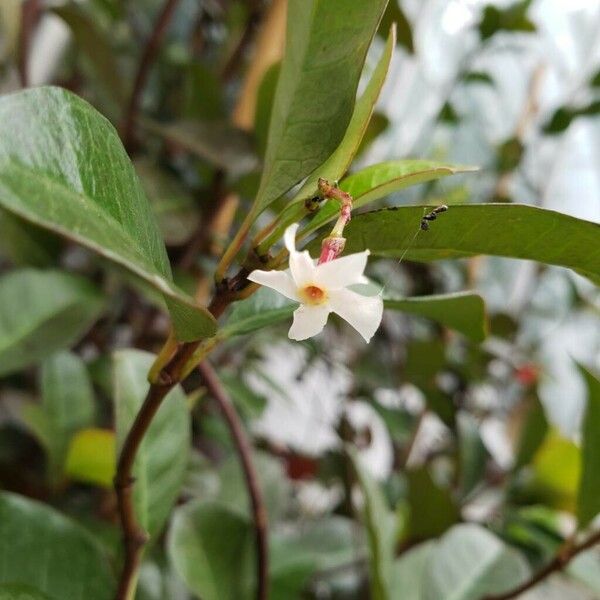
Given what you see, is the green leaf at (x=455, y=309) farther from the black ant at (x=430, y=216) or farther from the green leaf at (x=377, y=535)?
the green leaf at (x=377, y=535)

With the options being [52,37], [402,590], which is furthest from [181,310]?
[52,37]

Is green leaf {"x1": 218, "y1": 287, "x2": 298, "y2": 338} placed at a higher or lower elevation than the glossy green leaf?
higher

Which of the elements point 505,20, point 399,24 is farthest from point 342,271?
point 505,20

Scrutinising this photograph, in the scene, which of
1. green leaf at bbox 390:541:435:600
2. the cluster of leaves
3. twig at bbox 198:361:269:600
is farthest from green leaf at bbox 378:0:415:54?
green leaf at bbox 390:541:435:600

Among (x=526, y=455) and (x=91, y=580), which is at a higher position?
(x=526, y=455)

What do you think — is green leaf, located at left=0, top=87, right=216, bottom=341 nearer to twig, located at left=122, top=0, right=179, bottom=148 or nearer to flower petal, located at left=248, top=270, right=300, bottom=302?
flower petal, located at left=248, top=270, right=300, bottom=302

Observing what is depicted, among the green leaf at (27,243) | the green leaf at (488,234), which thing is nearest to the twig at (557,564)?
the green leaf at (488,234)

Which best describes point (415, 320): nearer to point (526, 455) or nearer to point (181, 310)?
point (526, 455)
